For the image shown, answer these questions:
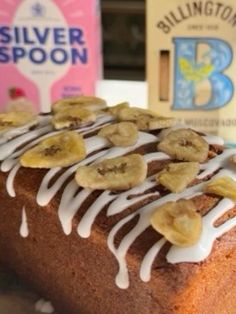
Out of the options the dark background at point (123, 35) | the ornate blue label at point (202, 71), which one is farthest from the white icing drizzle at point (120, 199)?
the dark background at point (123, 35)

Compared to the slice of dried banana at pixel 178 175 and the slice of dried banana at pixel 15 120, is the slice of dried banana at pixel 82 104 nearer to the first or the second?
the slice of dried banana at pixel 15 120

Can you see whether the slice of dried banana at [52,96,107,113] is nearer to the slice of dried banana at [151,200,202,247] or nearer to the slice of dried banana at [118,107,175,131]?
the slice of dried banana at [118,107,175,131]

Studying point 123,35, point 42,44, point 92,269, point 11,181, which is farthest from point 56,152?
point 123,35

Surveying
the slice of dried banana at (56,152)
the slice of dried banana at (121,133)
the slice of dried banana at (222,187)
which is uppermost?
the slice of dried banana at (121,133)

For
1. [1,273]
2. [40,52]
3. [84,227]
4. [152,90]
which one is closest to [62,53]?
[40,52]

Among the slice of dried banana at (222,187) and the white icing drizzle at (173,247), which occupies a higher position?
the slice of dried banana at (222,187)

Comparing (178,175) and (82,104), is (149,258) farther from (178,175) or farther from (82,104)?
(82,104)
